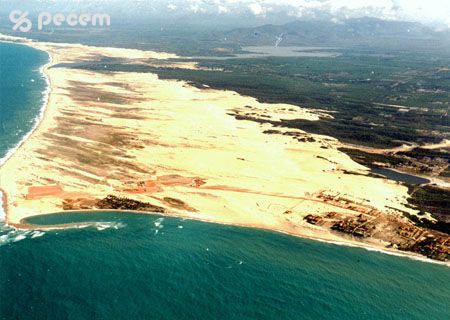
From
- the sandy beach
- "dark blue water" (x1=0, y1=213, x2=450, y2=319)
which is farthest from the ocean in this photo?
the sandy beach

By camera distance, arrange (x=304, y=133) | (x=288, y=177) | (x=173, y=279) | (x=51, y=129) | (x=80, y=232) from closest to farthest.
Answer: (x=173, y=279) → (x=80, y=232) → (x=288, y=177) → (x=51, y=129) → (x=304, y=133)

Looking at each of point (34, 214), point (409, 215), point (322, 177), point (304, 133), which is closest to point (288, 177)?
point (322, 177)

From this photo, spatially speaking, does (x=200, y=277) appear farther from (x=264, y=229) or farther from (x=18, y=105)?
(x=18, y=105)

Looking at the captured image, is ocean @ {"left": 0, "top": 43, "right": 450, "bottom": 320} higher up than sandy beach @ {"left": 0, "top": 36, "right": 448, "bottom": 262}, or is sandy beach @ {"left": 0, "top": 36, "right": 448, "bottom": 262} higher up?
sandy beach @ {"left": 0, "top": 36, "right": 448, "bottom": 262}

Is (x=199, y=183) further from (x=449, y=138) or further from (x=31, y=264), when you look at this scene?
(x=449, y=138)

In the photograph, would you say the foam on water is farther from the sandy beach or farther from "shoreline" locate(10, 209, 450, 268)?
the sandy beach
